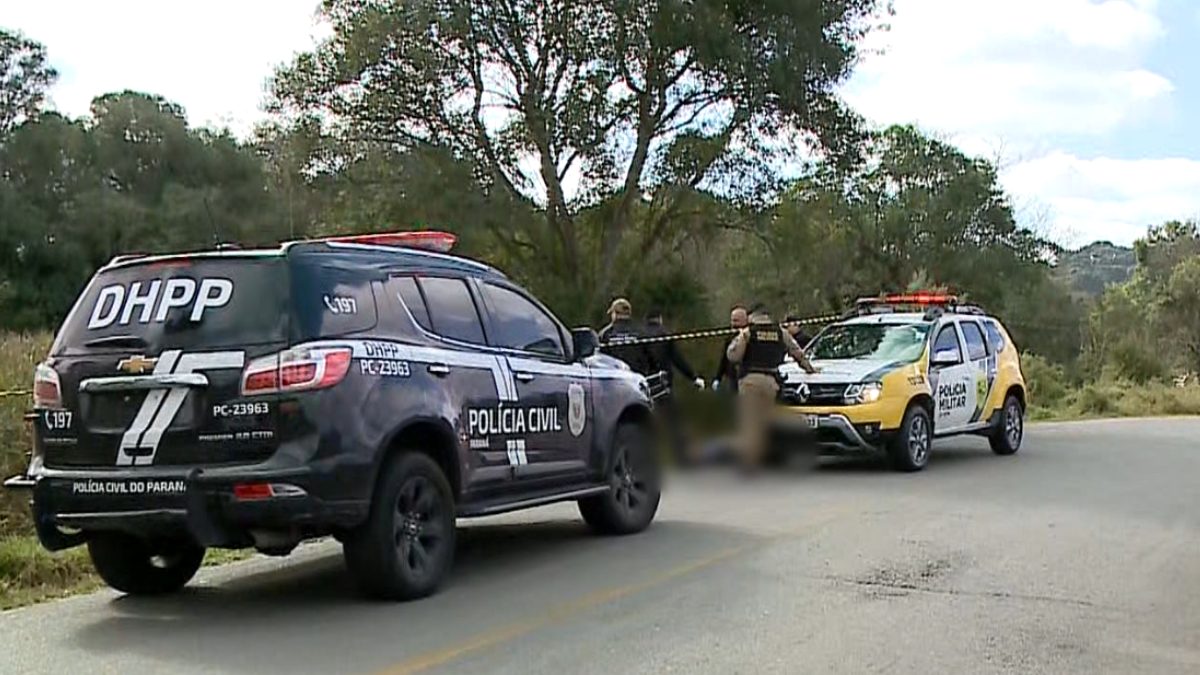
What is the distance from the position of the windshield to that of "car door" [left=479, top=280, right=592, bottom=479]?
20.8 feet

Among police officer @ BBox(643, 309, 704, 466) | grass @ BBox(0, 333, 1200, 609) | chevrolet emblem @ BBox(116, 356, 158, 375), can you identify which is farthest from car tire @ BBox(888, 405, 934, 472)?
chevrolet emblem @ BBox(116, 356, 158, 375)

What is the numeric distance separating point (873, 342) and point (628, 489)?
6.10 meters

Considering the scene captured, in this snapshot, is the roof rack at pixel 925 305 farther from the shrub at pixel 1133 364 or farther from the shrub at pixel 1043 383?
the shrub at pixel 1133 364

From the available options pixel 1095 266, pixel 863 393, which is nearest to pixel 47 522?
pixel 863 393

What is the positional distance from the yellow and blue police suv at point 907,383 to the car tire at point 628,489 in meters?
3.47

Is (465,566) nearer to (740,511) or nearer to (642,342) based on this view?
(740,511)

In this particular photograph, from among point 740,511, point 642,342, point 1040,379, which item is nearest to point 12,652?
point 740,511

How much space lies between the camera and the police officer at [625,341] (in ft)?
51.1

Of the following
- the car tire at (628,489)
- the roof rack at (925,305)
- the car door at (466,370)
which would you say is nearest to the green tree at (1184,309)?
the roof rack at (925,305)

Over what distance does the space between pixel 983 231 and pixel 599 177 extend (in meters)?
23.9

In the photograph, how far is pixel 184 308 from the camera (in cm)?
774

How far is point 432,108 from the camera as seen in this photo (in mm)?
27094

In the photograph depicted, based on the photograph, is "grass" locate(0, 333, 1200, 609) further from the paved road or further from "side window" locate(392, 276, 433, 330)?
"side window" locate(392, 276, 433, 330)

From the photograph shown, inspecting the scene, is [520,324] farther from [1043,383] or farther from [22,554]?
[1043,383]
